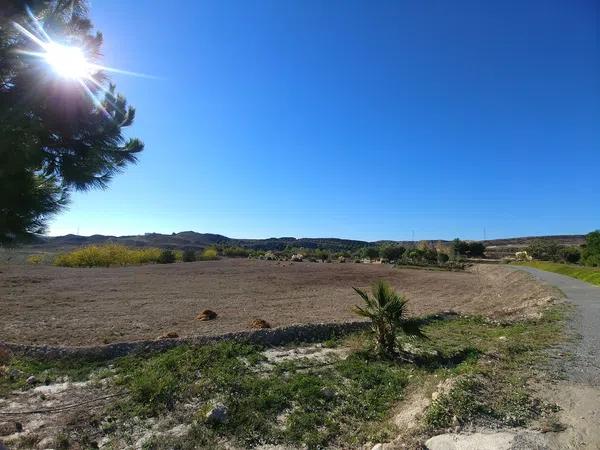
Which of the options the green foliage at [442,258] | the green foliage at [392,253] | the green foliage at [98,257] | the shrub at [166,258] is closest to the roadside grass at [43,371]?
the green foliage at [98,257]

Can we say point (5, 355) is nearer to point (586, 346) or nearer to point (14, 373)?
point (14, 373)

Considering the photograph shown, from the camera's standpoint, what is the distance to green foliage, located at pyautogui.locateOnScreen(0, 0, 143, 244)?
3238 millimetres

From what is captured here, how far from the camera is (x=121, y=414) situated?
6.02 meters

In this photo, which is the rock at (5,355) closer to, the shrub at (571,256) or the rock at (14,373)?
the rock at (14,373)

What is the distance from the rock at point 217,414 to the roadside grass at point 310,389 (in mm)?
61

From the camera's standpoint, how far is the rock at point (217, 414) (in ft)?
18.5

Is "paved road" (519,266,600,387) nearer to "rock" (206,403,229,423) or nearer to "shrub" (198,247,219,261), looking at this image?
"rock" (206,403,229,423)

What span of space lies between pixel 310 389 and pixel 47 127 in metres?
5.37

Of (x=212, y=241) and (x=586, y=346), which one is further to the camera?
(x=212, y=241)

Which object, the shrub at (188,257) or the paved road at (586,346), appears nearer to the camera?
the paved road at (586,346)

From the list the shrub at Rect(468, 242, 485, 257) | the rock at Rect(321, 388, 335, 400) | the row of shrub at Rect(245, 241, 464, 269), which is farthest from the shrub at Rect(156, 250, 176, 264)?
the shrub at Rect(468, 242, 485, 257)

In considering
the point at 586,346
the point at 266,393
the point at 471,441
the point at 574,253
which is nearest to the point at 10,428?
the point at 266,393

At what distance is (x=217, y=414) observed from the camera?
570 centimetres

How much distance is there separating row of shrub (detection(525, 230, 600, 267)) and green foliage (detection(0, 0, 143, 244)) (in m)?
45.8
